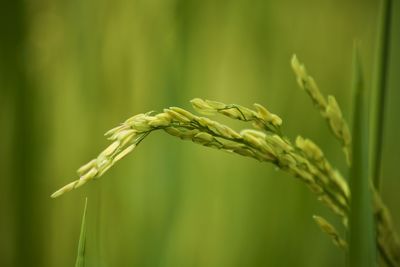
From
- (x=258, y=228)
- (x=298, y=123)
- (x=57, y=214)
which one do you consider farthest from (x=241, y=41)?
(x=57, y=214)

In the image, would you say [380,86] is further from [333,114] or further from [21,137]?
[21,137]

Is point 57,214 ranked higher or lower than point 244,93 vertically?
lower

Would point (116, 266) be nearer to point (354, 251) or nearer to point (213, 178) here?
point (213, 178)

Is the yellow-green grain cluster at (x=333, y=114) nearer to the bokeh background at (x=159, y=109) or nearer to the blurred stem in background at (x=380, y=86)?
the blurred stem in background at (x=380, y=86)

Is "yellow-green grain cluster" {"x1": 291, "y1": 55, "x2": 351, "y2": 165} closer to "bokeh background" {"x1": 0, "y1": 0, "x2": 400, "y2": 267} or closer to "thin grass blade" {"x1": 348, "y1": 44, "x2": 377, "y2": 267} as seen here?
"thin grass blade" {"x1": 348, "y1": 44, "x2": 377, "y2": 267}

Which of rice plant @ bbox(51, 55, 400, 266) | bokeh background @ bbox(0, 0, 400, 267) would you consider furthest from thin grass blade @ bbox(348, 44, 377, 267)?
bokeh background @ bbox(0, 0, 400, 267)

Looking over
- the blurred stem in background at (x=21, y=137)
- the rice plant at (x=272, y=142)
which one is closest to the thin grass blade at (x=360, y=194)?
the rice plant at (x=272, y=142)

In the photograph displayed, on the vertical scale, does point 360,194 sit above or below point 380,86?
below

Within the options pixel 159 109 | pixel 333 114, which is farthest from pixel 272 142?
pixel 159 109
